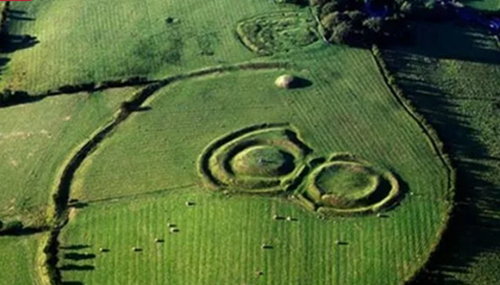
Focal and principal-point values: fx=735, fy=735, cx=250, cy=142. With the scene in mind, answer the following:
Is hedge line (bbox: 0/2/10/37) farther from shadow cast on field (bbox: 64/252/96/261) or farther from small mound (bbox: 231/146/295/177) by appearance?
shadow cast on field (bbox: 64/252/96/261)

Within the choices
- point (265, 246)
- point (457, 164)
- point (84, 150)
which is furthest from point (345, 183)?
point (84, 150)

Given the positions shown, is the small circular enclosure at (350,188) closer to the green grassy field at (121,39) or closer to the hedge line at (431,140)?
the hedge line at (431,140)

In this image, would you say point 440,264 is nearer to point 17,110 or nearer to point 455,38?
→ point 455,38

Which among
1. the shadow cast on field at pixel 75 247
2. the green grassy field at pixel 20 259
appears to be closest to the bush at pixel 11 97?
the green grassy field at pixel 20 259

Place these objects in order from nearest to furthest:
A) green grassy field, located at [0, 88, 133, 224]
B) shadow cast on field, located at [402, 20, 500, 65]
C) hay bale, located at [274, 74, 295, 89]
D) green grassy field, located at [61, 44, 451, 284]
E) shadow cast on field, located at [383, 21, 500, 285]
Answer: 1. green grassy field, located at [61, 44, 451, 284]
2. shadow cast on field, located at [383, 21, 500, 285]
3. green grassy field, located at [0, 88, 133, 224]
4. hay bale, located at [274, 74, 295, 89]
5. shadow cast on field, located at [402, 20, 500, 65]

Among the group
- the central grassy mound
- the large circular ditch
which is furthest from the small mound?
the central grassy mound
